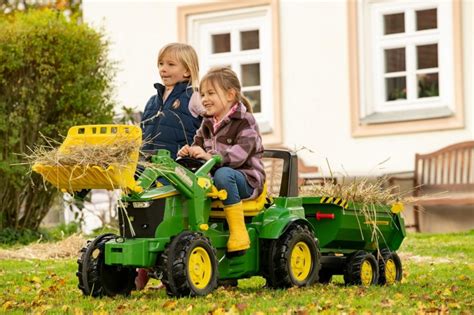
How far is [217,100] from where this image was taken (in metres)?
7.18

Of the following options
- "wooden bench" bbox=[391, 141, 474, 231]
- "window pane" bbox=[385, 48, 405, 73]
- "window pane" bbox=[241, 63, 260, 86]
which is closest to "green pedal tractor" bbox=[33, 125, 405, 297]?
"wooden bench" bbox=[391, 141, 474, 231]

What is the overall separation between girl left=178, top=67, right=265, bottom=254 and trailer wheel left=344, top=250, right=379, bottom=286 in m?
0.88

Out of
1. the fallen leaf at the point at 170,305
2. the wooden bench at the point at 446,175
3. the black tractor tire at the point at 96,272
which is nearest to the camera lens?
the fallen leaf at the point at 170,305

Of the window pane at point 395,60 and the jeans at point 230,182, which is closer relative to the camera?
the jeans at point 230,182

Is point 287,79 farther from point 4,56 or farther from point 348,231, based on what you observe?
point 348,231

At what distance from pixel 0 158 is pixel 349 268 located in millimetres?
5711

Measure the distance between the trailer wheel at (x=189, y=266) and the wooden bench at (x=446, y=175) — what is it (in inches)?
304

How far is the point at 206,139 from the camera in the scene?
7.21 m

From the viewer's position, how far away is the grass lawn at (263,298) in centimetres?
601

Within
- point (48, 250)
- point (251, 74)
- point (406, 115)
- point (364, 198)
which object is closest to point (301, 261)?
point (364, 198)

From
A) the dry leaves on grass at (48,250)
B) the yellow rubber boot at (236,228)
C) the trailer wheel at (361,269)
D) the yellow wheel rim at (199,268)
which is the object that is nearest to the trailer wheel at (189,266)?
the yellow wheel rim at (199,268)

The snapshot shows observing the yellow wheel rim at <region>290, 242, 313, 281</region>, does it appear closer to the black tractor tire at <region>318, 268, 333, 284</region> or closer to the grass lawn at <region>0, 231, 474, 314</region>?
the grass lawn at <region>0, 231, 474, 314</region>

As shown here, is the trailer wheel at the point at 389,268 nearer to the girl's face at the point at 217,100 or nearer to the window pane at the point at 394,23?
the girl's face at the point at 217,100

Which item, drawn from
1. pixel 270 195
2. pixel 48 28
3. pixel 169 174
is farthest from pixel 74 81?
pixel 169 174
